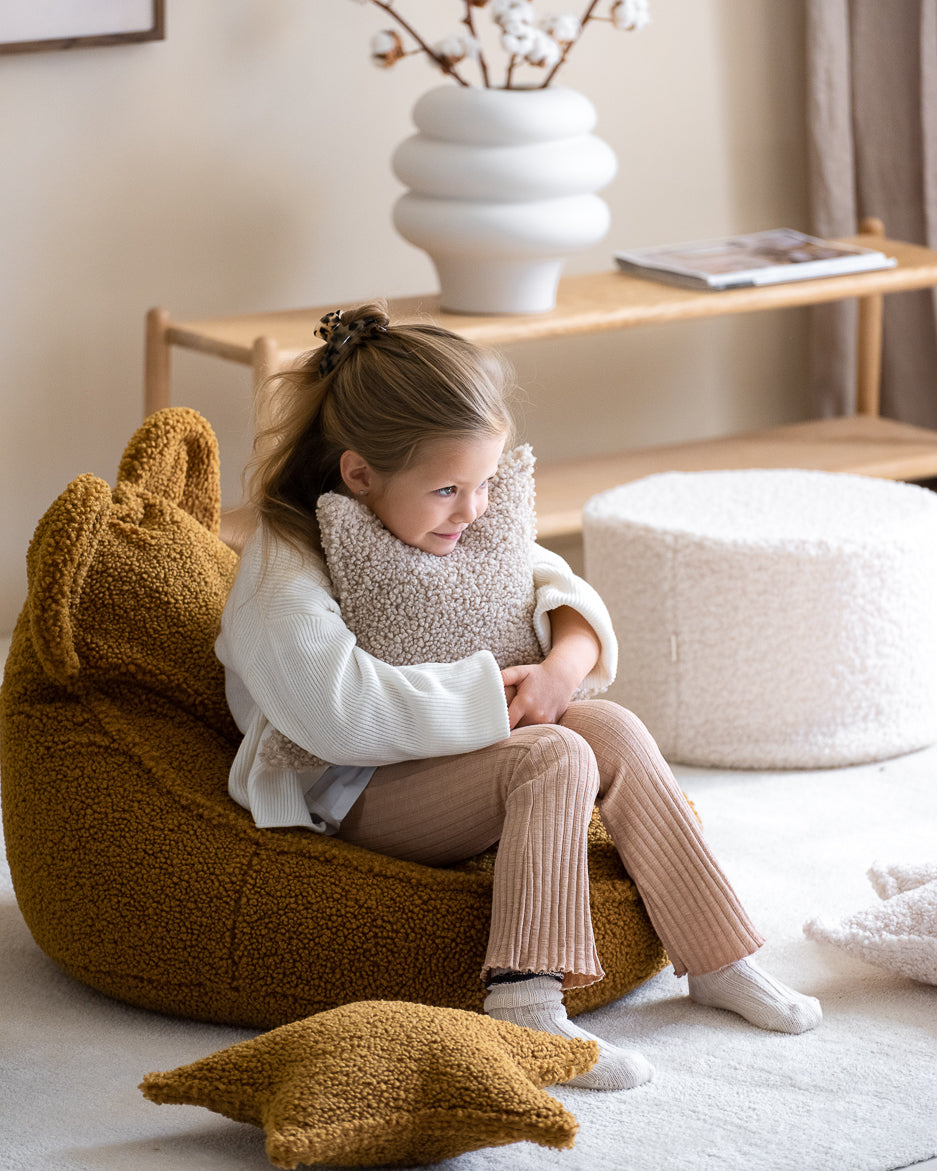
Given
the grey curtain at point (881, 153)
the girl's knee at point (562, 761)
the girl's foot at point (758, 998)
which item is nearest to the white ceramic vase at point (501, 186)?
the grey curtain at point (881, 153)

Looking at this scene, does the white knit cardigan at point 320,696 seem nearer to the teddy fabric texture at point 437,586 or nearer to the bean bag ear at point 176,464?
the teddy fabric texture at point 437,586

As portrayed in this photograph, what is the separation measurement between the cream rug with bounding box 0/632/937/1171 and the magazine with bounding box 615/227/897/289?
1154mm

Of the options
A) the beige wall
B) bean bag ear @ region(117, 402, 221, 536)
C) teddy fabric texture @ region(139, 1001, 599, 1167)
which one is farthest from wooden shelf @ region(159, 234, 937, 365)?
teddy fabric texture @ region(139, 1001, 599, 1167)

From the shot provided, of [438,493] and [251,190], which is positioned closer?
[438,493]

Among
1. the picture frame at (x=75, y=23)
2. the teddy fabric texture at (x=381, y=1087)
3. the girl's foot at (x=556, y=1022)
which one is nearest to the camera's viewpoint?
the teddy fabric texture at (x=381, y=1087)

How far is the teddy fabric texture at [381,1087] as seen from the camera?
1197 mm

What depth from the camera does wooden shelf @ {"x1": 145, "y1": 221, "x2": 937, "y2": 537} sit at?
247cm

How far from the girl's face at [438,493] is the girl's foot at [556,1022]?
403 millimetres

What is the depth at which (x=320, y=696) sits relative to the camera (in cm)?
143

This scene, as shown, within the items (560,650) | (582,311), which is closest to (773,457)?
(582,311)

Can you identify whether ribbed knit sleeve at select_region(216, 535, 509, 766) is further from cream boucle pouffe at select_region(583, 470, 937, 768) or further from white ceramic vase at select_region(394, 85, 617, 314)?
white ceramic vase at select_region(394, 85, 617, 314)

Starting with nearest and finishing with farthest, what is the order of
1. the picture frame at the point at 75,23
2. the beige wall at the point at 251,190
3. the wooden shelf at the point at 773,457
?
1. the picture frame at the point at 75,23
2. the beige wall at the point at 251,190
3. the wooden shelf at the point at 773,457

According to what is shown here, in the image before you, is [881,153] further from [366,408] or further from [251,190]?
[366,408]

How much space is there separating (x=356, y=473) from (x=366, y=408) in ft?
0.22
